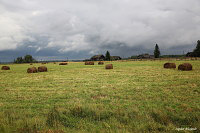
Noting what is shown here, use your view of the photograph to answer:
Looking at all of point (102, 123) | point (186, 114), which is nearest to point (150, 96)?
point (186, 114)

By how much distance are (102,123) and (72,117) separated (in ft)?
4.23

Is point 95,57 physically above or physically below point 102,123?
above

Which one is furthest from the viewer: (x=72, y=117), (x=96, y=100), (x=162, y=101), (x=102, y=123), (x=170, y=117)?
(x=96, y=100)

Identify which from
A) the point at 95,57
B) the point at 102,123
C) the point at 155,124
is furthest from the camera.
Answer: the point at 95,57

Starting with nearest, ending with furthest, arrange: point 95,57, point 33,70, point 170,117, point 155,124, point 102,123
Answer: point 155,124 → point 102,123 → point 170,117 → point 33,70 → point 95,57

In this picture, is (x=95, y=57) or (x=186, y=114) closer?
(x=186, y=114)

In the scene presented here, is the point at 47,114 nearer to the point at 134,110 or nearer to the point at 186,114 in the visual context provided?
the point at 134,110

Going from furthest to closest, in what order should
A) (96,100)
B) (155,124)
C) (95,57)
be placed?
(95,57)
(96,100)
(155,124)

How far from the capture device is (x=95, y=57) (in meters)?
120

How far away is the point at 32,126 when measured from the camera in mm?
4082

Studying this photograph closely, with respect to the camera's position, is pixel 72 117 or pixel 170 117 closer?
pixel 170 117

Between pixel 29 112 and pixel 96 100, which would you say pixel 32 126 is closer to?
pixel 29 112

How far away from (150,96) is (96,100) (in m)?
2.98

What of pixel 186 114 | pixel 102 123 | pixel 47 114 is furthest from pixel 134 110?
pixel 47 114
